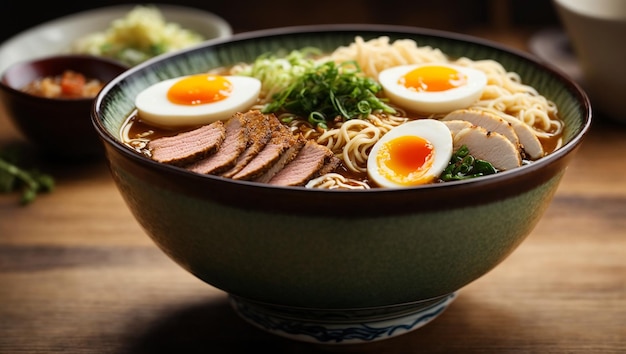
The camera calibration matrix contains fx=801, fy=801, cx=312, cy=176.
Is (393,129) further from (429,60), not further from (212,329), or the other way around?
(212,329)

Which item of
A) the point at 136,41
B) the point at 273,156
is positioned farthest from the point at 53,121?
the point at 273,156

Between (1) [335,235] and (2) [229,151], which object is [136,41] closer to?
(2) [229,151]

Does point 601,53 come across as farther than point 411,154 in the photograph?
Yes

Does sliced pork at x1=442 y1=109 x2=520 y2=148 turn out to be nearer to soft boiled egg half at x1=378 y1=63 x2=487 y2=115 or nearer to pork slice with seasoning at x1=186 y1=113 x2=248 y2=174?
soft boiled egg half at x1=378 y1=63 x2=487 y2=115

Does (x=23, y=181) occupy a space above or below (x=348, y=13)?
above

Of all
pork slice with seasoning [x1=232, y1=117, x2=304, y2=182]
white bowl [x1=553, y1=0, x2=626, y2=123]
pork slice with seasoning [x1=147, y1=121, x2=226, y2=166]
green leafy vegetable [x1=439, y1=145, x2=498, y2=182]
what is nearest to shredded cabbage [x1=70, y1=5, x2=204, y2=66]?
white bowl [x1=553, y1=0, x2=626, y2=123]

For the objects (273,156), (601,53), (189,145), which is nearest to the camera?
(273,156)

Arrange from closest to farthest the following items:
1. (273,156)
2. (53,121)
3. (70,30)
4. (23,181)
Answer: (273,156) → (23,181) → (53,121) → (70,30)

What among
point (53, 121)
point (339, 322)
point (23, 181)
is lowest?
point (23, 181)
